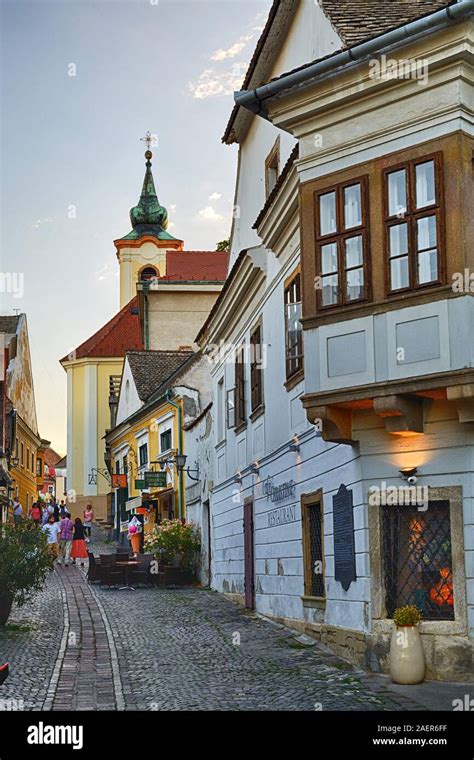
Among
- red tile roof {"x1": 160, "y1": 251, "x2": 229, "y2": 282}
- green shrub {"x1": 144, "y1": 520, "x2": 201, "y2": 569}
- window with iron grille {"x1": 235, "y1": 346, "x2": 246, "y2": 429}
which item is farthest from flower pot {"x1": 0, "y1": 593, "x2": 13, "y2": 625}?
red tile roof {"x1": 160, "y1": 251, "x2": 229, "y2": 282}

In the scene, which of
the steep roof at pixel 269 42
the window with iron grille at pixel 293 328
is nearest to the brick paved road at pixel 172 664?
the window with iron grille at pixel 293 328

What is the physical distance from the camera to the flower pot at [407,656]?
12.9 meters

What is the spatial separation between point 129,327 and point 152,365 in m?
21.3

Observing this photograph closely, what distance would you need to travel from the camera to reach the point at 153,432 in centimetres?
4322

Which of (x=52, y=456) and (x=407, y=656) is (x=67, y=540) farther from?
(x=52, y=456)

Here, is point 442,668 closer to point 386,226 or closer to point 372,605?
point 372,605

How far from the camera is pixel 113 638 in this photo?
17953mm

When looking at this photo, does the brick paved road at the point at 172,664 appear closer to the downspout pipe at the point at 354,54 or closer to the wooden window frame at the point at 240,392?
the wooden window frame at the point at 240,392

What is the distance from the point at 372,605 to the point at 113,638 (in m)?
5.28

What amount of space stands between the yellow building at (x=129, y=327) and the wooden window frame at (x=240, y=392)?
90.5ft

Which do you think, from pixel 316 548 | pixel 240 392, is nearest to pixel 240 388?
pixel 240 392

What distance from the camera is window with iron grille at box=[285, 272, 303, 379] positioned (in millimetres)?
17672

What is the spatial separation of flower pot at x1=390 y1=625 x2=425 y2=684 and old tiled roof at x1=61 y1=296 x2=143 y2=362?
56.6 meters

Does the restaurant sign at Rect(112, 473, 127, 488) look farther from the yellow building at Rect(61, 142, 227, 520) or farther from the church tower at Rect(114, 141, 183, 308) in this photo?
the church tower at Rect(114, 141, 183, 308)
